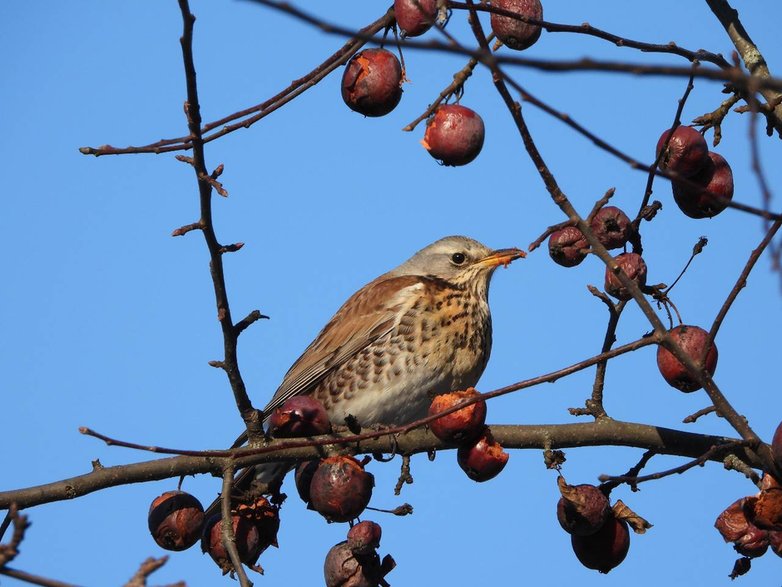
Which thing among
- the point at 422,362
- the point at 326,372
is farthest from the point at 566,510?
the point at 326,372

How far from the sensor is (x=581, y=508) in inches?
151

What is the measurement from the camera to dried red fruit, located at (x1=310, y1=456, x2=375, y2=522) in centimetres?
403

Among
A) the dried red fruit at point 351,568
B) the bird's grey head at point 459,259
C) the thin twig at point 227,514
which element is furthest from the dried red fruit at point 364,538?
the bird's grey head at point 459,259

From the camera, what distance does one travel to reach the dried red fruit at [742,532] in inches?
146

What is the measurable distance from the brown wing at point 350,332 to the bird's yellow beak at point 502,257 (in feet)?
1.51

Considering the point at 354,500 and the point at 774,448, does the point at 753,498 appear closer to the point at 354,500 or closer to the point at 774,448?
the point at 774,448

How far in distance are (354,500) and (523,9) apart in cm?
193

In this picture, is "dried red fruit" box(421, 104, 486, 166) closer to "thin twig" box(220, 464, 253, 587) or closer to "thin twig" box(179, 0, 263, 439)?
"thin twig" box(179, 0, 263, 439)

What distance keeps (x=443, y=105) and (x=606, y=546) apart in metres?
1.76

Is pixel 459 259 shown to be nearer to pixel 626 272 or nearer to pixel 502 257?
pixel 502 257

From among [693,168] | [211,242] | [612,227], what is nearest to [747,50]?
[693,168]

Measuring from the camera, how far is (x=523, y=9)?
3734 millimetres

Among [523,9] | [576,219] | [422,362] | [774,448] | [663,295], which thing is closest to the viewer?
[576,219]

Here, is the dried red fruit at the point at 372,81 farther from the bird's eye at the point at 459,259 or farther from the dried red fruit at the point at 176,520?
the bird's eye at the point at 459,259
